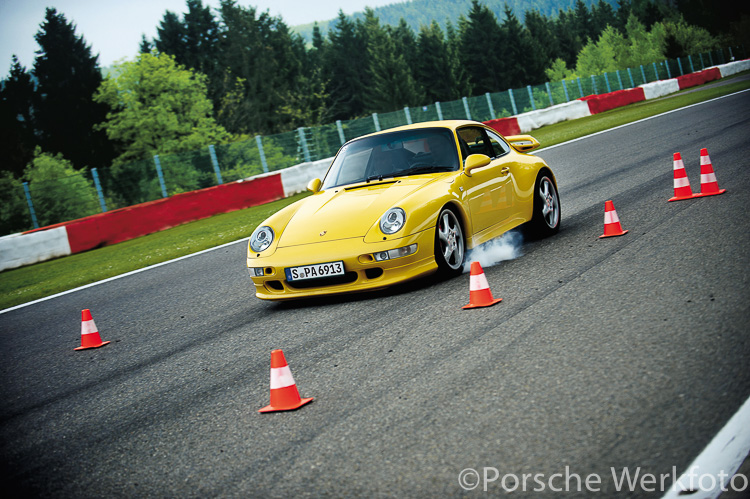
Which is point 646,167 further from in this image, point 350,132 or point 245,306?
point 350,132

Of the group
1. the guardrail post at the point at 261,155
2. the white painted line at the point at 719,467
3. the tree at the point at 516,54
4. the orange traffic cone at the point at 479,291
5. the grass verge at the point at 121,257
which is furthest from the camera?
the tree at the point at 516,54

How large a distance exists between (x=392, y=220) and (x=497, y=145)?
225 centimetres

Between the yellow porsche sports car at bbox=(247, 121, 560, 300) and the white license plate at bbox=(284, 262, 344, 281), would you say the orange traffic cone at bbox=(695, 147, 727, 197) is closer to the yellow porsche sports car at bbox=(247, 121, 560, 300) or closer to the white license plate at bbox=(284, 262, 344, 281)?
the yellow porsche sports car at bbox=(247, 121, 560, 300)

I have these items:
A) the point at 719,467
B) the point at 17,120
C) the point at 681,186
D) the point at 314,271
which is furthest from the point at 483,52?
the point at 719,467

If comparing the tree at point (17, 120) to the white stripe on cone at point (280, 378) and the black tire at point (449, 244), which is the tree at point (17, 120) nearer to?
the black tire at point (449, 244)

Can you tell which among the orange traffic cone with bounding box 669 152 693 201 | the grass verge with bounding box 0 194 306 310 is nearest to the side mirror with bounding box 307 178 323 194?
the orange traffic cone with bounding box 669 152 693 201

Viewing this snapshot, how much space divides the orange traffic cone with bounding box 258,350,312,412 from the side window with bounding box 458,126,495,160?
13.3 ft

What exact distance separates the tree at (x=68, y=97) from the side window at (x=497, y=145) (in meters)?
54.2

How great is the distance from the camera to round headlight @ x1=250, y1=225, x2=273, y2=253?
677 cm

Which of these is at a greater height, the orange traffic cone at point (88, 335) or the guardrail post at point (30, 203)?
the guardrail post at point (30, 203)

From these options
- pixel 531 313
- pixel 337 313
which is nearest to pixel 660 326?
pixel 531 313

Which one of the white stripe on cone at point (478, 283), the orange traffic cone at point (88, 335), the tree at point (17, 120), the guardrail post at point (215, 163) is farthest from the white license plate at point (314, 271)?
the tree at point (17, 120)

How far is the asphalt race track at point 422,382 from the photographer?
9.96 ft

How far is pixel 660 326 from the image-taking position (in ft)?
14.0
